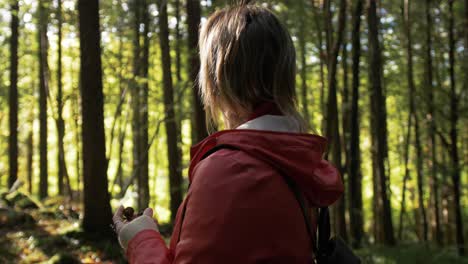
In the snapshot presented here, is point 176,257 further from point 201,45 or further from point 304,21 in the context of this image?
point 304,21

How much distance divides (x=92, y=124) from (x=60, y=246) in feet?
7.04

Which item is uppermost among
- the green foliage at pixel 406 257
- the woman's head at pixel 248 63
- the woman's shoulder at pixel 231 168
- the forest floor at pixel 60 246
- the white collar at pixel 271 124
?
the woman's head at pixel 248 63

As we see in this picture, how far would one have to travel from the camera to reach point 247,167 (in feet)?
3.90

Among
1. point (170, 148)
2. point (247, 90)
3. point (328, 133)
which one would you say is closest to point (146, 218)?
point (247, 90)

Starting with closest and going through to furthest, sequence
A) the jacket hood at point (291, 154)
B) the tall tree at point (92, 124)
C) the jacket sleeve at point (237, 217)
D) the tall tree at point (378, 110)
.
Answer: the jacket sleeve at point (237, 217)
the jacket hood at point (291, 154)
the tall tree at point (92, 124)
the tall tree at point (378, 110)

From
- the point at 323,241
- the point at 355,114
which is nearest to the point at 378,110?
the point at 355,114

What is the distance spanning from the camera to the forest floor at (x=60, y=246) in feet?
23.7

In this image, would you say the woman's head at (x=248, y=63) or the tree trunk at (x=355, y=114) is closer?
the woman's head at (x=248, y=63)

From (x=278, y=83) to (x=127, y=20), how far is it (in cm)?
1352

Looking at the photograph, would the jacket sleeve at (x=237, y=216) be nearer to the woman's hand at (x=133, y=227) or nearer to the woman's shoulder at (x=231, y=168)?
the woman's shoulder at (x=231, y=168)

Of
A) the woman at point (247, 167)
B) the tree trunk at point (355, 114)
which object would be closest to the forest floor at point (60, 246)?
the tree trunk at point (355, 114)

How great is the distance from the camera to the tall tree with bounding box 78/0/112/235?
7.86 meters

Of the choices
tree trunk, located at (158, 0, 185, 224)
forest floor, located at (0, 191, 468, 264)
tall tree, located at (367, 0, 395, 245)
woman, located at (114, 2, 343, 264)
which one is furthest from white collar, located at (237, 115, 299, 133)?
tall tree, located at (367, 0, 395, 245)

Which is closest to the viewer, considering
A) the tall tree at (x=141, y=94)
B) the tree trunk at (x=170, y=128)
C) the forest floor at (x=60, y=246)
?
the forest floor at (x=60, y=246)
